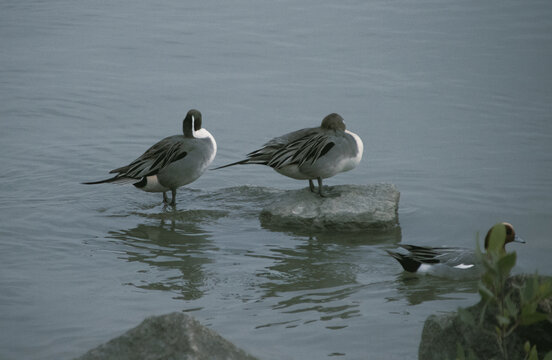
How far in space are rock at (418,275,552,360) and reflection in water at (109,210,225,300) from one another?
236 centimetres

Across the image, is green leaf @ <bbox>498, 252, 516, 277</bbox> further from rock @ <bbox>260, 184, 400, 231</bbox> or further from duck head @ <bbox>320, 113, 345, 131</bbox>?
duck head @ <bbox>320, 113, 345, 131</bbox>

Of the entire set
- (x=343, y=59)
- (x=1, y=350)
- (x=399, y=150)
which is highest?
(x=343, y=59)

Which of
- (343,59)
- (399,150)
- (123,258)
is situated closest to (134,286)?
(123,258)

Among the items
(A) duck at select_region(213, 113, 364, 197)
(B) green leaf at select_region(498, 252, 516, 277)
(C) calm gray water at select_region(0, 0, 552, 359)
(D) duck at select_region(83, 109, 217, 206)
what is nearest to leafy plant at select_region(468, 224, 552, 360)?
(B) green leaf at select_region(498, 252, 516, 277)

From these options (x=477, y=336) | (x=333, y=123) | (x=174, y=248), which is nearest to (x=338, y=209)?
(x=333, y=123)

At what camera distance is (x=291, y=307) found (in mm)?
5973

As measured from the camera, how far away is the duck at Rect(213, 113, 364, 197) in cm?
827

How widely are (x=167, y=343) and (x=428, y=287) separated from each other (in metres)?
3.03

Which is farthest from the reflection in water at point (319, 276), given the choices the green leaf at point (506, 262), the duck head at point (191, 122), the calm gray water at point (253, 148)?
the green leaf at point (506, 262)

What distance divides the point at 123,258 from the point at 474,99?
762 cm

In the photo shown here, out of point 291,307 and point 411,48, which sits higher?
point 411,48

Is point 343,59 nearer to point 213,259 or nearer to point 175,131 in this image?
point 175,131

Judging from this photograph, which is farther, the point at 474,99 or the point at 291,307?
the point at 474,99

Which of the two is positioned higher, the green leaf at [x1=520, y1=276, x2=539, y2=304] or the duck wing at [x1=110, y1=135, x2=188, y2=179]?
the green leaf at [x1=520, y1=276, x2=539, y2=304]
